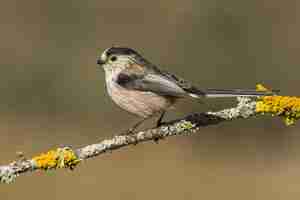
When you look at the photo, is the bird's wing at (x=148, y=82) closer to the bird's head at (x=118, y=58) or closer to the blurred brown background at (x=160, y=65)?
the bird's head at (x=118, y=58)

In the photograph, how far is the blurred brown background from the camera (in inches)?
494

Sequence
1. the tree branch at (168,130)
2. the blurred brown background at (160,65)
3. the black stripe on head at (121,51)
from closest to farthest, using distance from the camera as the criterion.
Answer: the tree branch at (168,130), the black stripe on head at (121,51), the blurred brown background at (160,65)

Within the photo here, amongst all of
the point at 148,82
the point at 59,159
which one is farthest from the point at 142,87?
the point at 59,159

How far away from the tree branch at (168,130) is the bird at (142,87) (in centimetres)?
19

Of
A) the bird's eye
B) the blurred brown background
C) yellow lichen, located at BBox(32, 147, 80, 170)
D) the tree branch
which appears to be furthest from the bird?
the blurred brown background

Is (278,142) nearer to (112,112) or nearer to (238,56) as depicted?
(238,56)

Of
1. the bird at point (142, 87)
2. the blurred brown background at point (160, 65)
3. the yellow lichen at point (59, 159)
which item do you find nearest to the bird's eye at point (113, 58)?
the bird at point (142, 87)

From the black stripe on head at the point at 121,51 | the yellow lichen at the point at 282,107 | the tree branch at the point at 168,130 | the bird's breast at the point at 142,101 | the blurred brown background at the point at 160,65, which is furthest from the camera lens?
the blurred brown background at the point at 160,65

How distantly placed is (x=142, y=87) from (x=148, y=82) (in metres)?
0.06

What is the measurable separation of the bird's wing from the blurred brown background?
5.26 m

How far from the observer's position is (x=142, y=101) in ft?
21.3

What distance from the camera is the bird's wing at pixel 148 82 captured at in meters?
6.36

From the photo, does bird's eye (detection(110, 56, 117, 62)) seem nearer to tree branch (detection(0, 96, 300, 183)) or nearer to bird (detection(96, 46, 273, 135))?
bird (detection(96, 46, 273, 135))

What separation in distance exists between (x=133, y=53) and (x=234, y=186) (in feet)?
20.7
